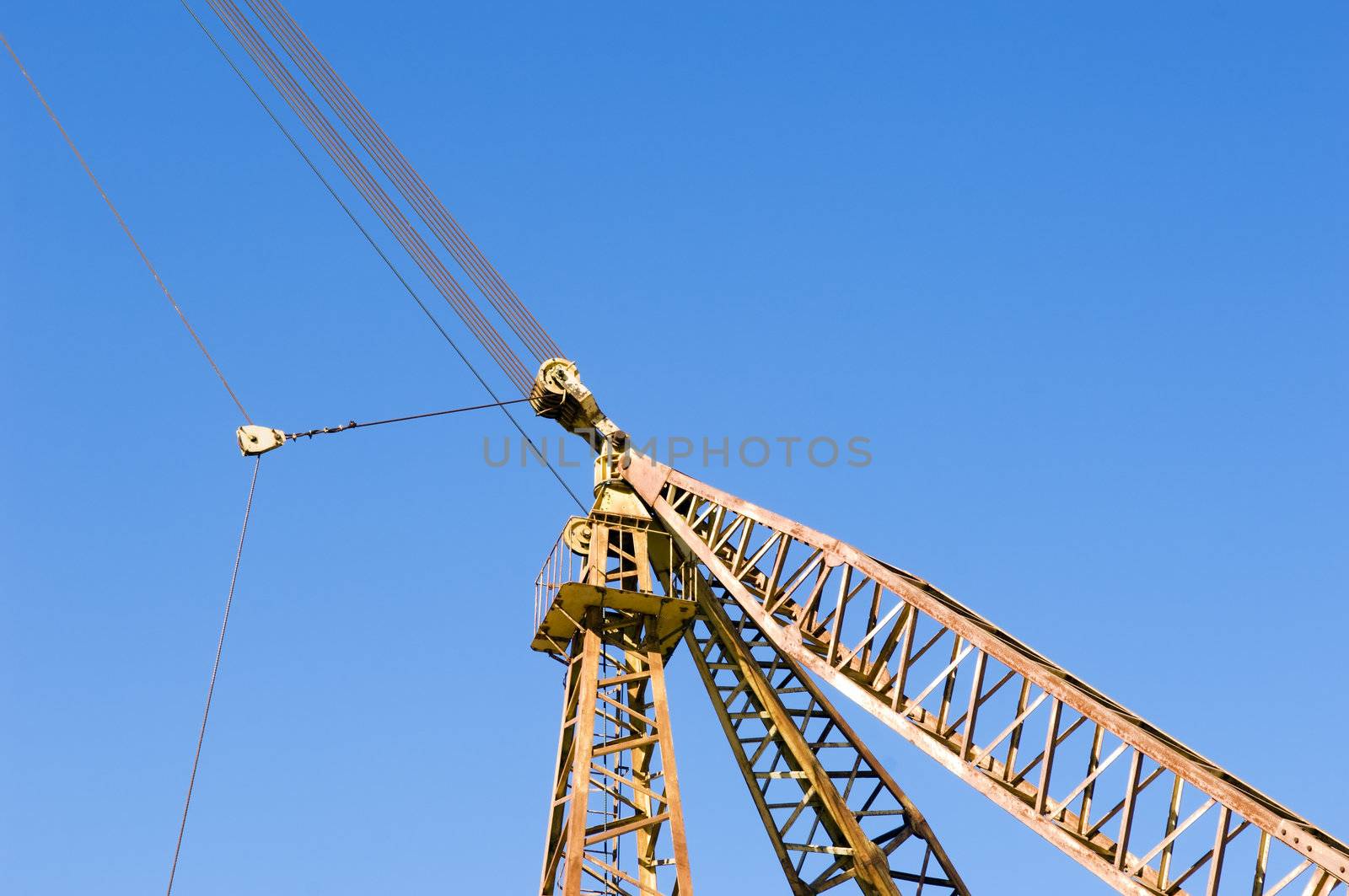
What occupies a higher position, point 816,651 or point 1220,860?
point 816,651

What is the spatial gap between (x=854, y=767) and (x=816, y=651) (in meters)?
3.65

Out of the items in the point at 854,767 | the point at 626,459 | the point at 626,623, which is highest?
the point at 626,459

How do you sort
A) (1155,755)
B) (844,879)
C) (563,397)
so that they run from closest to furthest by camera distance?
1. (1155,755)
2. (844,879)
3. (563,397)

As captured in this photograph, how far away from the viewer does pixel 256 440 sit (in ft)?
83.9

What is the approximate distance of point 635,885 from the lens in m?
21.9

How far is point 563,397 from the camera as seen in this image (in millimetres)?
26344

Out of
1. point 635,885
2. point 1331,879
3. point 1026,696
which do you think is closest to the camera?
point 1331,879

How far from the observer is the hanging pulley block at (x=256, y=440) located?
25.5 meters

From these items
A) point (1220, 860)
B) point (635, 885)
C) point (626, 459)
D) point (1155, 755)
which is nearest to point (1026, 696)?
point (1155, 755)

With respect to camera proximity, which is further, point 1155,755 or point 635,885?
point 635,885

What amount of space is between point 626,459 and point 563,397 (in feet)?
5.04

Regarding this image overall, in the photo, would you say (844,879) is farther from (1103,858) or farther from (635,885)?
(1103,858)

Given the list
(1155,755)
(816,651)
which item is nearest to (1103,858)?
(1155,755)

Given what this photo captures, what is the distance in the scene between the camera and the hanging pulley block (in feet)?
83.5
